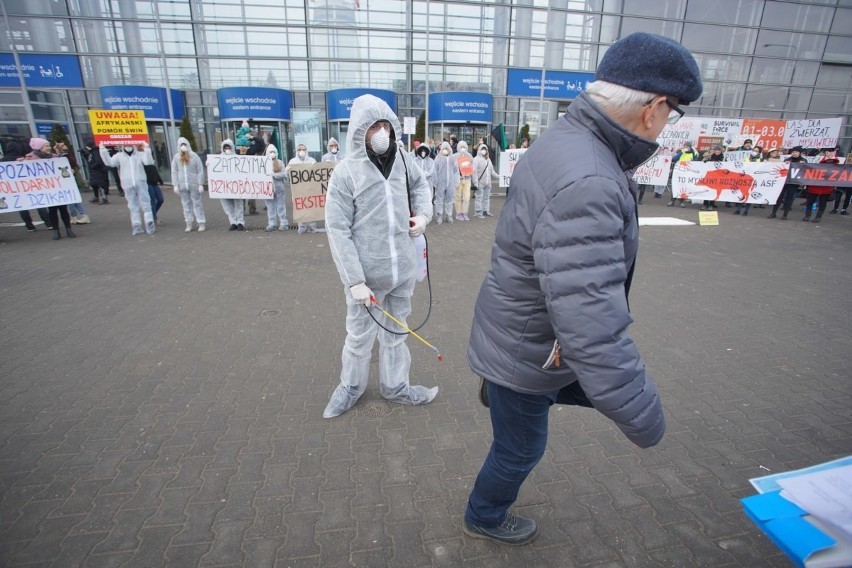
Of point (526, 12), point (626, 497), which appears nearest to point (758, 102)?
point (526, 12)

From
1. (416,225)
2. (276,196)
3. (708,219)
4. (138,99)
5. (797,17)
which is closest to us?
(416,225)

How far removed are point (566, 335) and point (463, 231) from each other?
920 cm

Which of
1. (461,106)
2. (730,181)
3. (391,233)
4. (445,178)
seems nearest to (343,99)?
(461,106)

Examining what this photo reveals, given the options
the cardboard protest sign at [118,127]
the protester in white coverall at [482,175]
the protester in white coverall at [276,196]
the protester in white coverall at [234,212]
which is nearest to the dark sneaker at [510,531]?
the protester in white coverall at [276,196]

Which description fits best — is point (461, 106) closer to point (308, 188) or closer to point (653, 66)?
point (308, 188)

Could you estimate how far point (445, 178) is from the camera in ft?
35.9

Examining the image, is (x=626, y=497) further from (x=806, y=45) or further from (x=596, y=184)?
(x=806, y=45)

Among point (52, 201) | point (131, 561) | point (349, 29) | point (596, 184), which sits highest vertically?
point (349, 29)

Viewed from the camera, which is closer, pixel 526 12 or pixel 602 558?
pixel 602 558

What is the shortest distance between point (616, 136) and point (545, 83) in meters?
24.5

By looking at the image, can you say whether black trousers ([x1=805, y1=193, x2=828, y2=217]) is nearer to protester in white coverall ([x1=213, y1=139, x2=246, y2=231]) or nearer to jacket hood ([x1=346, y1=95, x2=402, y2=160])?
jacket hood ([x1=346, y1=95, x2=402, y2=160])

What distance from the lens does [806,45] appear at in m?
25.0

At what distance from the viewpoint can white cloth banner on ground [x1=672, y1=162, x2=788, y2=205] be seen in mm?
12094

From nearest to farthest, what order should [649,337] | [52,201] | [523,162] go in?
[523,162]
[649,337]
[52,201]
